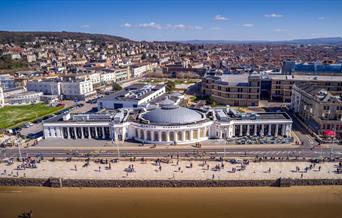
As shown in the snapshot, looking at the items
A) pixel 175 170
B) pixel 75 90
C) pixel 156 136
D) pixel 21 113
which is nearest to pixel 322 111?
pixel 156 136

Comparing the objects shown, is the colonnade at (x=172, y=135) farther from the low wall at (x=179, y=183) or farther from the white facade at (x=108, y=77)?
the white facade at (x=108, y=77)

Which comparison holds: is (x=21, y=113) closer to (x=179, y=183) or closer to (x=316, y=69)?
(x=179, y=183)

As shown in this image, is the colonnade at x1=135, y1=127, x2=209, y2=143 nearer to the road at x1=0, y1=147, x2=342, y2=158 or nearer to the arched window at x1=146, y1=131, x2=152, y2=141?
the arched window at x1=146, y1=131, x2=152, y2=141

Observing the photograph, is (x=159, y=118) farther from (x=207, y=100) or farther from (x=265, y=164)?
(x=207, y=100)

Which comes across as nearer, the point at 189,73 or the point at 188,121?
the point at 188,121

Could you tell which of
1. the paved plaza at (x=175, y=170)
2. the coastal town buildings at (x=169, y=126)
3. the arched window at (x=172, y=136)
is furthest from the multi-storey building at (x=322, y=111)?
the arched window at (x=172, y=136)

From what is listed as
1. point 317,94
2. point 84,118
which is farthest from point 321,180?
point 84,118
